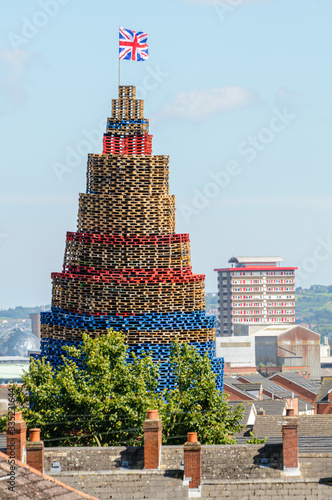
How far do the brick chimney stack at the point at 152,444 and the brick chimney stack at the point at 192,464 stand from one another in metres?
3.32

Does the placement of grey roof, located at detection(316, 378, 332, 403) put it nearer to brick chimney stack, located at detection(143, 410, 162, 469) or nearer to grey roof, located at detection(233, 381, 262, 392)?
grey roof, located at detection(233, 381, 262, 392)

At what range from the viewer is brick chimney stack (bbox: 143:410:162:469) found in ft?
182

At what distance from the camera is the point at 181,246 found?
313ft

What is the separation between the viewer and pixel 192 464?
52.5 metres

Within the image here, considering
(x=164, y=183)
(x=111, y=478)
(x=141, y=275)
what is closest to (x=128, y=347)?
(x=141, y=275)

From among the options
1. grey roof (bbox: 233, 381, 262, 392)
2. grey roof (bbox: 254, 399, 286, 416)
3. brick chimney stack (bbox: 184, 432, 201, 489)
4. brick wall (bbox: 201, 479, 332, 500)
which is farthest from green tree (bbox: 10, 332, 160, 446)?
grey roof (bbox: 233, 381, 262, 392)

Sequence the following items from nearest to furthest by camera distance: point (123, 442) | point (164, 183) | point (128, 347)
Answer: point (123, 442) → point (128, 347) → point (164, 183)

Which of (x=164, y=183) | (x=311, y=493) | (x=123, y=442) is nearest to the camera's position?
(x=311, y=493)

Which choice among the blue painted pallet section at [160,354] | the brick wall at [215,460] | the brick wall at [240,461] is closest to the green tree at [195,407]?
the blue painted pallet section at [160,354]

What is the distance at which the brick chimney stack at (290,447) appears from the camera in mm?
55375

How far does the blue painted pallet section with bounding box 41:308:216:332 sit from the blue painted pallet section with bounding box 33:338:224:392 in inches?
54.9

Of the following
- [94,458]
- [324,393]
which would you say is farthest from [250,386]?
[94,458]

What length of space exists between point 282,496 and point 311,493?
126 cm

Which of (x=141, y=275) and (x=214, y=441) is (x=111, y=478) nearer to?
(x=214, y=441)
